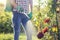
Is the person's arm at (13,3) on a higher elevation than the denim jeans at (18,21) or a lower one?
higher

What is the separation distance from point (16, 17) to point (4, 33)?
0.24 metres

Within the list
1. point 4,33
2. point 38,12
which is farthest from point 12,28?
point 38,12

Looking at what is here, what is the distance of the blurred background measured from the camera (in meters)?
4.03

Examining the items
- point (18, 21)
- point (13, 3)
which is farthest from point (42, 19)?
point (13, 3)

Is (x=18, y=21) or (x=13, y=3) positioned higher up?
(x=13, y=3)

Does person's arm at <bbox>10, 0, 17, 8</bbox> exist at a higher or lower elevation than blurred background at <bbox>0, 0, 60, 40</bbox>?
higher

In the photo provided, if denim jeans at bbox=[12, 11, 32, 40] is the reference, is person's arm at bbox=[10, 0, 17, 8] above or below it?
above

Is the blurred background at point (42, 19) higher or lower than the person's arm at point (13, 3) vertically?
lower

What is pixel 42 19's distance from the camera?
408 centimetres

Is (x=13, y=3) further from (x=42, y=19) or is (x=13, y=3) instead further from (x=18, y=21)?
(x=42, y=19)

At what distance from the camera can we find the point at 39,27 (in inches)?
161

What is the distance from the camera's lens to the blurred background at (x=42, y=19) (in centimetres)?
403

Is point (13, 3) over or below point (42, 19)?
over

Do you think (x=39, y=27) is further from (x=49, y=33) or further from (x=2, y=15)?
(x=2, y=15)
